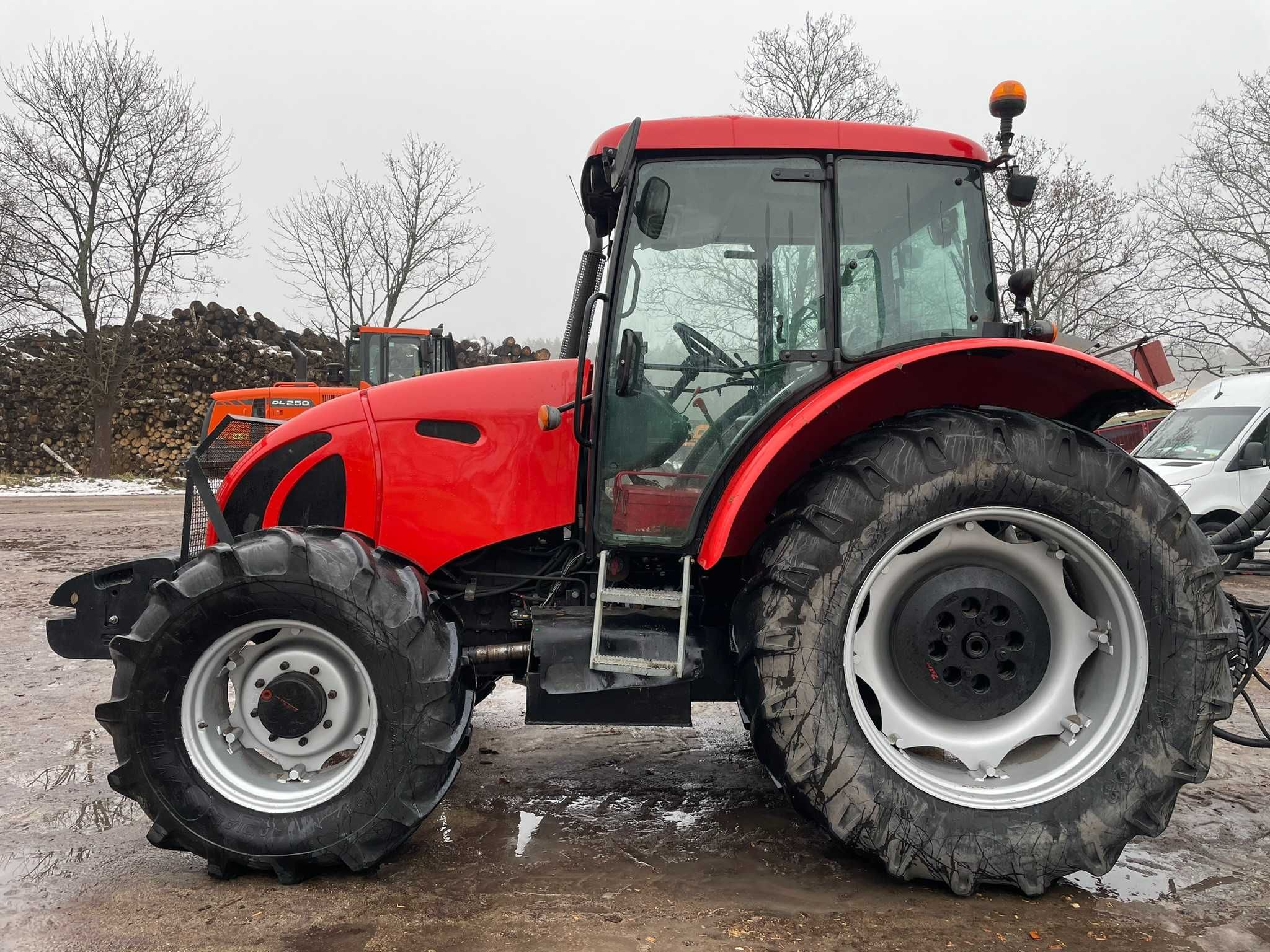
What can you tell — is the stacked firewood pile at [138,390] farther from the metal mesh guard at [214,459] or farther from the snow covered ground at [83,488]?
the metal mesh guard at [214,459]

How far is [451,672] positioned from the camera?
2.49 m

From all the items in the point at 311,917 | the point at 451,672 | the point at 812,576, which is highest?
the point at 812,576

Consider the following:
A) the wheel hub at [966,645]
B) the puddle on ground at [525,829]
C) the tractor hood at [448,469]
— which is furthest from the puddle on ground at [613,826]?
the tractor hood at [448,469]

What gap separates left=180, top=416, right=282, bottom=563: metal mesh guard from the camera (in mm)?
3111

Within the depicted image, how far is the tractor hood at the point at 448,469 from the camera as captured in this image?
286 cm

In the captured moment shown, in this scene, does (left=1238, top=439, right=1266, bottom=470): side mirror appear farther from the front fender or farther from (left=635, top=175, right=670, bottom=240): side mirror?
(left=635, top=175, right=670, bottom=240): side mirror

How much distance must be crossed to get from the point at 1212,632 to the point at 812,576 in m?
1.14

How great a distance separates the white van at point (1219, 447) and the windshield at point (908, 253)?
605 centimetres

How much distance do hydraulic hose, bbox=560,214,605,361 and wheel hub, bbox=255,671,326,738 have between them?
1301mm

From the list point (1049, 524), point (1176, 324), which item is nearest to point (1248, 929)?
point (1049, 524)

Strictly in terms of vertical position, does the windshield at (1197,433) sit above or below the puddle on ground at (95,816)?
above

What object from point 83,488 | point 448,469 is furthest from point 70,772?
point 83,488

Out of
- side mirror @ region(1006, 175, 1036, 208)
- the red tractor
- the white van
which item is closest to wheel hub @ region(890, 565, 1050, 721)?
the red tractor

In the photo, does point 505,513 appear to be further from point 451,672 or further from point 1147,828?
point 1147,828
